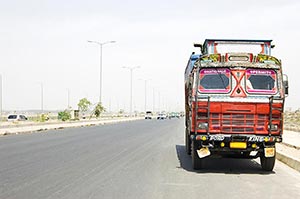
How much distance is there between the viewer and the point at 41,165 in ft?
43.7

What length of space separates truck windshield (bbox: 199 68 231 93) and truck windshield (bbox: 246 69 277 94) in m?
0.56

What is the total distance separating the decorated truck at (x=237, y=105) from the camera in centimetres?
1188

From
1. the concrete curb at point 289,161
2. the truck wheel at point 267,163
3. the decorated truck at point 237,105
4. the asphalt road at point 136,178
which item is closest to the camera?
the asphalt road at point 136,178

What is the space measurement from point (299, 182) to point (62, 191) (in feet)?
17.9

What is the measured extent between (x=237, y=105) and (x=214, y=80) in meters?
0.92

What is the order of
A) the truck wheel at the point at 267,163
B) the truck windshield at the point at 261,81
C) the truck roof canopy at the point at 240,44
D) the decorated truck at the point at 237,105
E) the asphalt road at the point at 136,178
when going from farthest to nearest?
the truck roof canopy at the point at 240,44, the truck wheel at the point at 267,163, the truck windshield at the point at 261,81, the decorated truck at the point at 237,105, the asphalt road at the point at 136,178

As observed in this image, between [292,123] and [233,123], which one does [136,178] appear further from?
[292,123]

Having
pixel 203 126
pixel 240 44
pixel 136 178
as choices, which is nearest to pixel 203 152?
pixel 203 126

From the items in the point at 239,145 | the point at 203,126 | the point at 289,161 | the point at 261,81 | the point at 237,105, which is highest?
the point at 261,81

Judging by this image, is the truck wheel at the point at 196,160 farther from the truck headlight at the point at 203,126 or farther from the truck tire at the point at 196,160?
the truck headlight at the point at 203,126

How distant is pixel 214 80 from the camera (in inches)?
487

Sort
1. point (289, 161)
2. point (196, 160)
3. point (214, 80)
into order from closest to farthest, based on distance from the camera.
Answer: point (214, 80) → point (196, 160) → point (289, 161)

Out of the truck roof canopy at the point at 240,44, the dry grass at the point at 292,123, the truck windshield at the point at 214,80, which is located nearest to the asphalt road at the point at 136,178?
the truck windshield at the point at 214,80

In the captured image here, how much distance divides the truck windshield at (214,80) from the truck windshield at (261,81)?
0.56 meters
